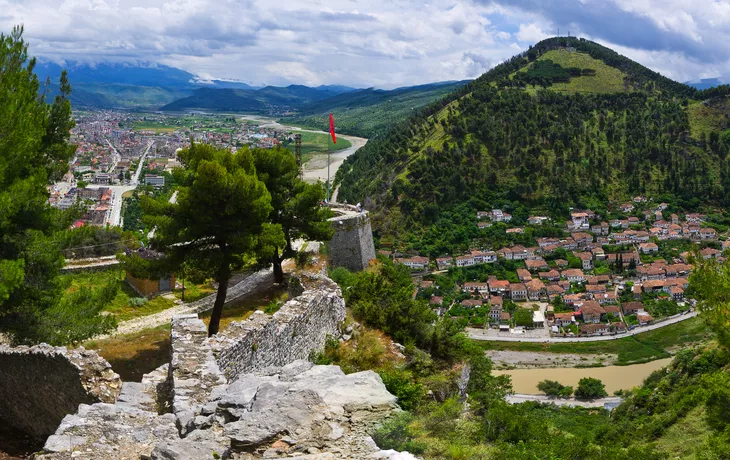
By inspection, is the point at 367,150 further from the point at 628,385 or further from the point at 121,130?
the point at 121,130

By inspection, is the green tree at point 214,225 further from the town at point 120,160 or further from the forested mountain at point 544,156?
the forested mountain at point 544,156

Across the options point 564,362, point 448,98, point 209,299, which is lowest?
point 564,362

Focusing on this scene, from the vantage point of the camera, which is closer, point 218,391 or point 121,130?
point 218,391

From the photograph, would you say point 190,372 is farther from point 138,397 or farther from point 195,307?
point 195,307

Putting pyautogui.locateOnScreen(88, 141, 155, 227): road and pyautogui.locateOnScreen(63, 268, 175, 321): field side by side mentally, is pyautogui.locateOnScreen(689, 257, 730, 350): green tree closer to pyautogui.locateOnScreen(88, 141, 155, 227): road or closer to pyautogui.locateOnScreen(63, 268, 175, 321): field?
pyautogui.locateOnScreen(63, 268, 175, 321): field

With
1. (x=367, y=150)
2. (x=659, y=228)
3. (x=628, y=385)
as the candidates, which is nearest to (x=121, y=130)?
(x=367, y=150)

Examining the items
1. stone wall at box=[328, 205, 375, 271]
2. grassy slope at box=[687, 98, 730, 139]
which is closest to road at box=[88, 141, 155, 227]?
stone wall at box=[328, 205, 375, 271]

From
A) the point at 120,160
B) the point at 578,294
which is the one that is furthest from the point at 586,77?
the point at 120,160

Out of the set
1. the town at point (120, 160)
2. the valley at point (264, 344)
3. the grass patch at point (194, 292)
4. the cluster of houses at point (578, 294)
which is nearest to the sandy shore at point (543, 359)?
the valley at point (264, 344)

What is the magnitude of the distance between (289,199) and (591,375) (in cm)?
3581

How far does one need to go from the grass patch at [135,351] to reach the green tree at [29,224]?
793 millimetres

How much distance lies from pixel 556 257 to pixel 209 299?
62481 millimetres

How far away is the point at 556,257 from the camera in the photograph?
235 feet

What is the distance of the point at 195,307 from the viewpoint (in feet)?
48.0
